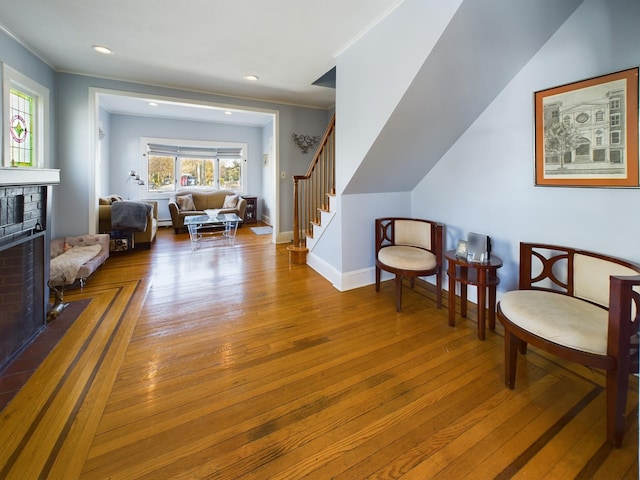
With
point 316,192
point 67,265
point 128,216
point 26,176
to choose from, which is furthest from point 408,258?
point 128,216

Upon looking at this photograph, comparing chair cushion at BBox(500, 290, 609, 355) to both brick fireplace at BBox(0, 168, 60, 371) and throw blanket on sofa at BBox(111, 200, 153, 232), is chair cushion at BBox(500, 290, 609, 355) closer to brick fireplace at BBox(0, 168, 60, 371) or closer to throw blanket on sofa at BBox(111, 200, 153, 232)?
brick fireplace at BBox(0, 168, 60, 371)

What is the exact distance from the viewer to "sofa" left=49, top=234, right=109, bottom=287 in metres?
2.97

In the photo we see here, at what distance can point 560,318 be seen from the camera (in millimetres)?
1546

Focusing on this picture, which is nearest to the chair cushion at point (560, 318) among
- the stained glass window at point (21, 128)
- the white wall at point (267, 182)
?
the stained glass window at point (21, 128)

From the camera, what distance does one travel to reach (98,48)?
126 inches

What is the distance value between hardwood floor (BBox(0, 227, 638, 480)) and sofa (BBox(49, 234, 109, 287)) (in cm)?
65

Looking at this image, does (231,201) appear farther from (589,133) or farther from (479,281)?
(589,133)

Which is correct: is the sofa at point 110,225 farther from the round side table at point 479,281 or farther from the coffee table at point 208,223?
the round side table at point 479,281

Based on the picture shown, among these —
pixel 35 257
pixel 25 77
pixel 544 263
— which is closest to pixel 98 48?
pixel 25 77

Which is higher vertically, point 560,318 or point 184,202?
point 184,202

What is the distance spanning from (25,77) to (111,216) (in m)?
1.85

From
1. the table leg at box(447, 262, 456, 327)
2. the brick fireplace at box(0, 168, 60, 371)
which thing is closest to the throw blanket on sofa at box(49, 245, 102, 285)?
the brick fireplace at box(0, 168, 60, 371)

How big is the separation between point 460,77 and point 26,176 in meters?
3.01

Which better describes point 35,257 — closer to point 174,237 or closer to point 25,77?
point 25,77
